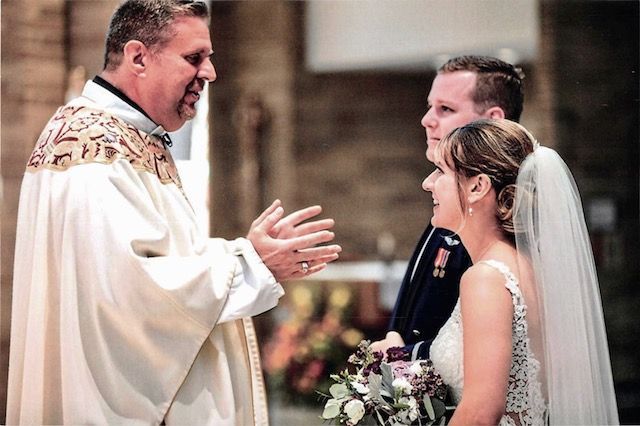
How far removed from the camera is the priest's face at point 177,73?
3.33 metres

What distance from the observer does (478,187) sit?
2973 mm

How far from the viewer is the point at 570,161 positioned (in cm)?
550

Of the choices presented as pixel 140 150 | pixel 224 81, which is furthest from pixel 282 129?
pixel 140 150

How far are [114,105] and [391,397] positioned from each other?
1378mm

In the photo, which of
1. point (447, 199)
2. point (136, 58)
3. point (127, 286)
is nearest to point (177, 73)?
point (136, 58)

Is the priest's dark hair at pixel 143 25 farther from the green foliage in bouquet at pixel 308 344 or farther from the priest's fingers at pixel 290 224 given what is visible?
the green foliage in bouquet at pixel 308 344

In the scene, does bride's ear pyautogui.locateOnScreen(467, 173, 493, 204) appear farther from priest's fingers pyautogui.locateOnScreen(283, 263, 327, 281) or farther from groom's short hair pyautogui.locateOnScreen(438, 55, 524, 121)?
groom's short hair pyautogui.locateOnScreen(438, 55, 524, 121)

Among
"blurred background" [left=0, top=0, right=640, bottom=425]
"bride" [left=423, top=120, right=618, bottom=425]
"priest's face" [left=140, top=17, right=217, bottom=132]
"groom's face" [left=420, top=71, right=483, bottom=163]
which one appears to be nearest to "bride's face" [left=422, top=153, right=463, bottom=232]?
"bride" [left=423, top=120, right=618, bottom=425]

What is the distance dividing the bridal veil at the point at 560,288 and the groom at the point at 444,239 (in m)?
0.55

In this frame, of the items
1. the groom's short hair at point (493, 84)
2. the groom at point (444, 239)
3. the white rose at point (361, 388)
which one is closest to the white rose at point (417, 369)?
the white rose at point (361, 388)

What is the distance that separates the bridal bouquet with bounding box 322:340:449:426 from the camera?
2947 mm

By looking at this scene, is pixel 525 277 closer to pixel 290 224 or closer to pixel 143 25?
pixel 290 224

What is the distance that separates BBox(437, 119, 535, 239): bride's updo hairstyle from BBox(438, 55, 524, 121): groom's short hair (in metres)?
0.77

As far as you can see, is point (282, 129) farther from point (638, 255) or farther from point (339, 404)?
point (339, 404)
